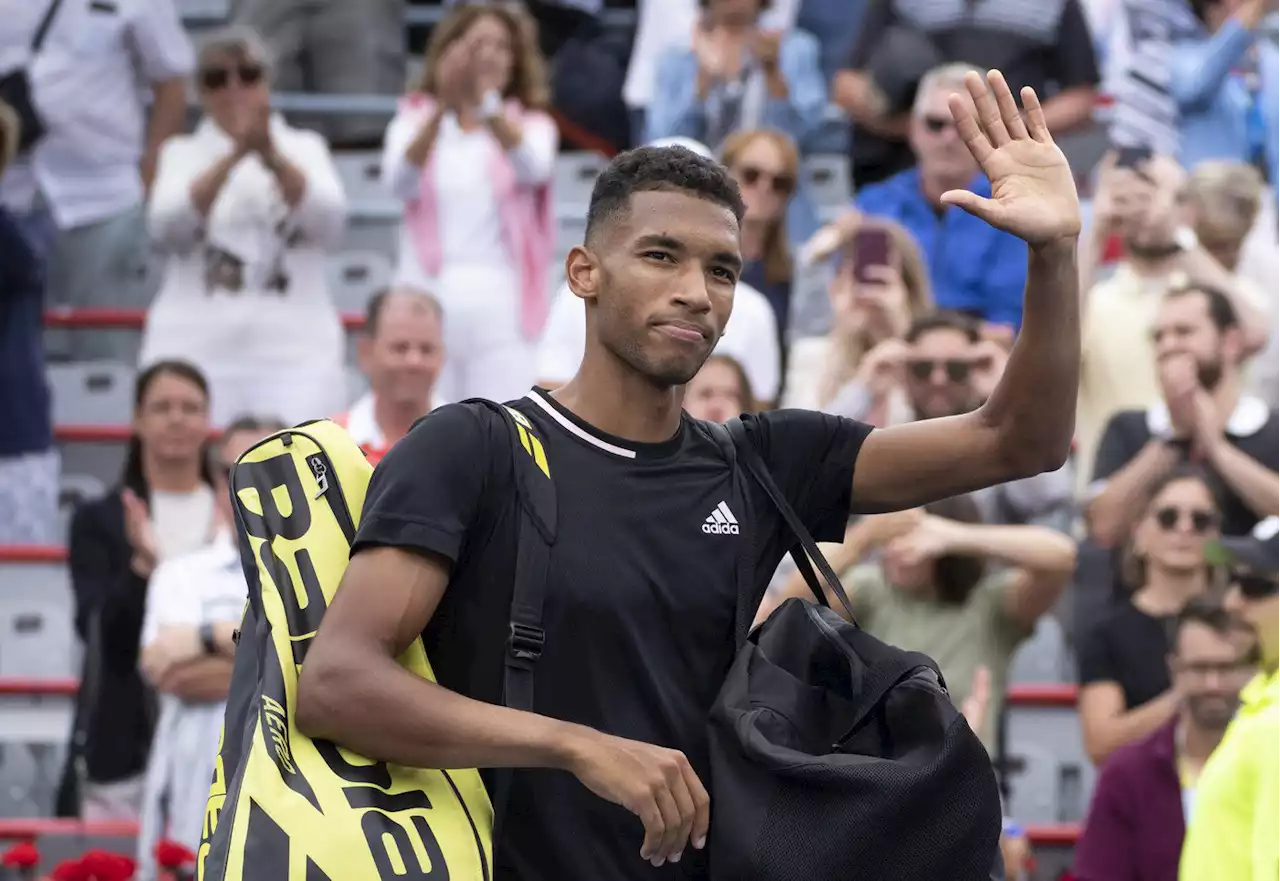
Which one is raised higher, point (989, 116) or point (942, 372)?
point (989, 116)

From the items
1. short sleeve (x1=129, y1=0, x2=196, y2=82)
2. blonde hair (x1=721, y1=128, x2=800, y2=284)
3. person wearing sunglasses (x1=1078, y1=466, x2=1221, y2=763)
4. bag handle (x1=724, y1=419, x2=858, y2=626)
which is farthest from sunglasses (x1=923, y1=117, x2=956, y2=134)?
bag handle (x1=724, y1=419, x2=858, y2=626)

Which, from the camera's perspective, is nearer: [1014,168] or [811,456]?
[1014,168]

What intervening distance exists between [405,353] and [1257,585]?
2747mm

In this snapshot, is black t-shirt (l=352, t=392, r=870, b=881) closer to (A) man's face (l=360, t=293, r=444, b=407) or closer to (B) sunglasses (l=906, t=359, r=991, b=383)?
(B) sunglasses (l=906, t=359, r=991, b=383)

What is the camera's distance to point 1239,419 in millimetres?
6668

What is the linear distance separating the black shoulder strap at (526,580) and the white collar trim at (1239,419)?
4212 mm

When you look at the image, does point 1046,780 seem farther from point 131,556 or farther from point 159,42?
point 159,42

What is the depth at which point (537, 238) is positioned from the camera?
320 inches

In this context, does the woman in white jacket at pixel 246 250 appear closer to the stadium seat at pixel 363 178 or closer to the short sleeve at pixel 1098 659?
the stadium seat at pixel 363 178

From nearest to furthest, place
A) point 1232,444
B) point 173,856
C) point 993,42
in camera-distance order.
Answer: point 173,856, point 1232,444, point 993,42

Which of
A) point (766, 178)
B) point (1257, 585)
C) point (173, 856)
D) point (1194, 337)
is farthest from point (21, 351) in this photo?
point (1257, 585)

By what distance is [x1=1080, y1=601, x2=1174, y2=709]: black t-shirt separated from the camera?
602 centimetres

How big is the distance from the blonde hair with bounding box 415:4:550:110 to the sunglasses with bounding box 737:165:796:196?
93cm

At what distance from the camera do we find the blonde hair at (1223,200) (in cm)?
765
